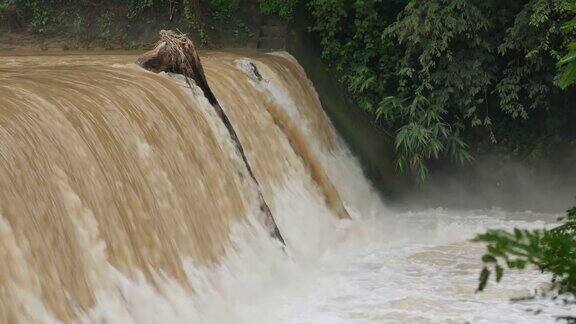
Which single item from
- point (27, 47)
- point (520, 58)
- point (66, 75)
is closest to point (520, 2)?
point (520, 58)

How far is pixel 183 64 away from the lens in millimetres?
7992

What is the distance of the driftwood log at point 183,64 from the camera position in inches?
315

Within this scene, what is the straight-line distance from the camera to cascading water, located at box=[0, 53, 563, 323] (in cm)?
481

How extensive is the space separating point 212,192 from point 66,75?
5.00ft

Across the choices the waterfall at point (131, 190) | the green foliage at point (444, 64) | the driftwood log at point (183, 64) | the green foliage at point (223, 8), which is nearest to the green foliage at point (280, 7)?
the green foliage at point (444, 64)

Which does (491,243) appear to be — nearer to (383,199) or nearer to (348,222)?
(348,222)

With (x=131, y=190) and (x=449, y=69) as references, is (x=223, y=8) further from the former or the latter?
(x=131, y=190)

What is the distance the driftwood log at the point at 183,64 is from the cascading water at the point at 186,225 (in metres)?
0.11

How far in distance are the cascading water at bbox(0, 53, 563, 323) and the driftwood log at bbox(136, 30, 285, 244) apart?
11 centimetres

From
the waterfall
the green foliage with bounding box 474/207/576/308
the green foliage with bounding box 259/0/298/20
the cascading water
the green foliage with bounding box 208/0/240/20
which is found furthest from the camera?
the green foliage with bounding box 208/0/240/20

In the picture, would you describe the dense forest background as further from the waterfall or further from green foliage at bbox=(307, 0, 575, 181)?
the waterfall

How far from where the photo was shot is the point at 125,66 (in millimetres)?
8109

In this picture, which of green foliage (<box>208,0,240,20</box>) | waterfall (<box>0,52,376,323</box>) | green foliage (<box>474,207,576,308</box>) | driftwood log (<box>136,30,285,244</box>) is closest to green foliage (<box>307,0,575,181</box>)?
green foliage (<box>208,0,240,20</box>)

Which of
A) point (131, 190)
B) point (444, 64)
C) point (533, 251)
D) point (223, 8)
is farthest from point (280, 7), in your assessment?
point (533, 251)
